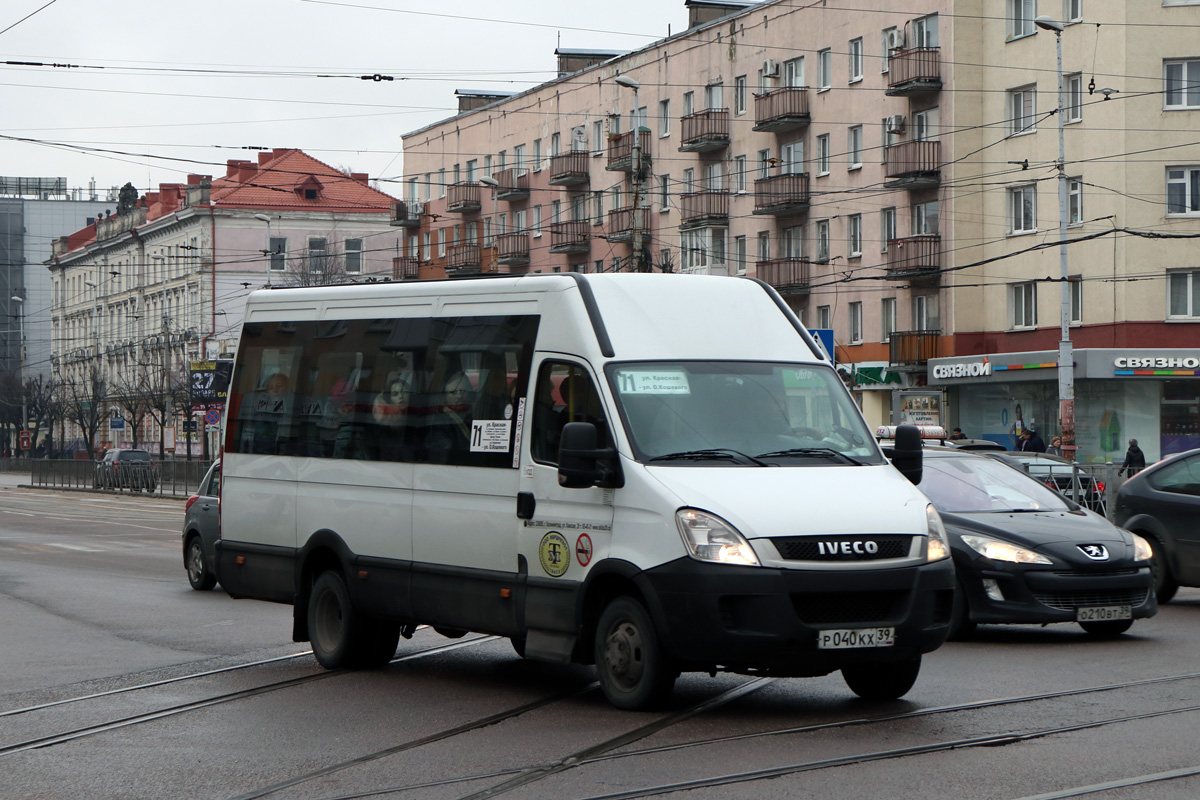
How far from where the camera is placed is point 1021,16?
4712 cm

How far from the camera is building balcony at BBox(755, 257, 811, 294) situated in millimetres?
54312

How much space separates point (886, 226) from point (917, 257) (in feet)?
8.76

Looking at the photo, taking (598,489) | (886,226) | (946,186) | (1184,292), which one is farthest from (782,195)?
(598,489)

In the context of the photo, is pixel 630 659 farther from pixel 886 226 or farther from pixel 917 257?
pixel 886 226

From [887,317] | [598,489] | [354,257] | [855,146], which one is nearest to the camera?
[598,489]

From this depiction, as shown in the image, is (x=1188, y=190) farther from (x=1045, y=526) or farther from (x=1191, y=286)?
(x=1045, y=526)

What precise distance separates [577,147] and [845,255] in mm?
17030

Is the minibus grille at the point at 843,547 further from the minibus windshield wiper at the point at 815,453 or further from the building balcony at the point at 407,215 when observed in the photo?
the building balcony at the point at 407,215

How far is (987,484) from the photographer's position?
530 inches

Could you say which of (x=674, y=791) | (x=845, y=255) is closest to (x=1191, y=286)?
(x=845, y=255)

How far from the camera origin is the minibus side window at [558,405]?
31.5 ft

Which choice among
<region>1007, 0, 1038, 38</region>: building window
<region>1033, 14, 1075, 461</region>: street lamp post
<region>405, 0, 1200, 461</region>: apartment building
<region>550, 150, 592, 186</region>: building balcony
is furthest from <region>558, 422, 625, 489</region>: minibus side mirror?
<region>550, 150, 592, 186</region>: building balcony

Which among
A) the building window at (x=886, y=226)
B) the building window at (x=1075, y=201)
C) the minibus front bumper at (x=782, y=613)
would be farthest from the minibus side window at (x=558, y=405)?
the building window at (x=886, y=226)

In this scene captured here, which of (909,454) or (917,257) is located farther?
(917,257)
